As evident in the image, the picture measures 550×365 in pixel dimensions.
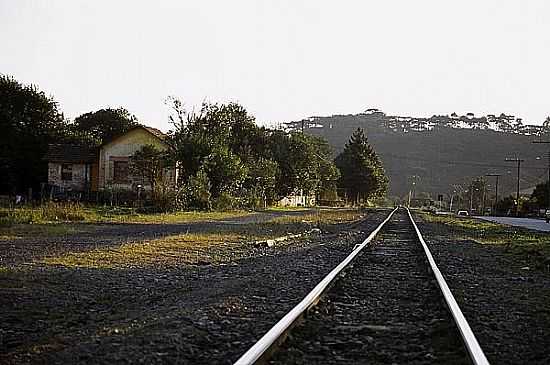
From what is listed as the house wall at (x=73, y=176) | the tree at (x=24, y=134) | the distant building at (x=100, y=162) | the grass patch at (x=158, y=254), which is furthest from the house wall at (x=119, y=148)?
the grass patch at (x=158, y=254)

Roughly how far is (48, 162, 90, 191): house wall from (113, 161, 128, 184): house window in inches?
110

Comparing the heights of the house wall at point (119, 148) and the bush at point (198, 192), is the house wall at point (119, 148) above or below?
above

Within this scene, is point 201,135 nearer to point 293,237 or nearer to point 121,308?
point 293,237

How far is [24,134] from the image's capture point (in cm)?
5938

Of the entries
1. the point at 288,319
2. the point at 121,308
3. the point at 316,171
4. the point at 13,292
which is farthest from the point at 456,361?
the point at 316,171

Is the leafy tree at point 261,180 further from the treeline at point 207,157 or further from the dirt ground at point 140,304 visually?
the dirt ground at point 140,304

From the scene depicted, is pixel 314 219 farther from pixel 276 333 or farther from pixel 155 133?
pixel 276 333

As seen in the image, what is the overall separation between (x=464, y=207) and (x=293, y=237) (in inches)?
4080

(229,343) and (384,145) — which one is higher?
(384,145)

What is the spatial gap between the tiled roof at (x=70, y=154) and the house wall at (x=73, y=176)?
0.57m

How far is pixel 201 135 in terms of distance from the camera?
1634 inches

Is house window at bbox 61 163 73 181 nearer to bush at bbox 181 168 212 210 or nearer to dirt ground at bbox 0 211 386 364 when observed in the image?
bush at bbox 181 168 212 210

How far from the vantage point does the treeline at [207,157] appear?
40750 mm

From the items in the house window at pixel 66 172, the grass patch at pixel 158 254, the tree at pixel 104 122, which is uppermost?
the tree at pixel 104 122
